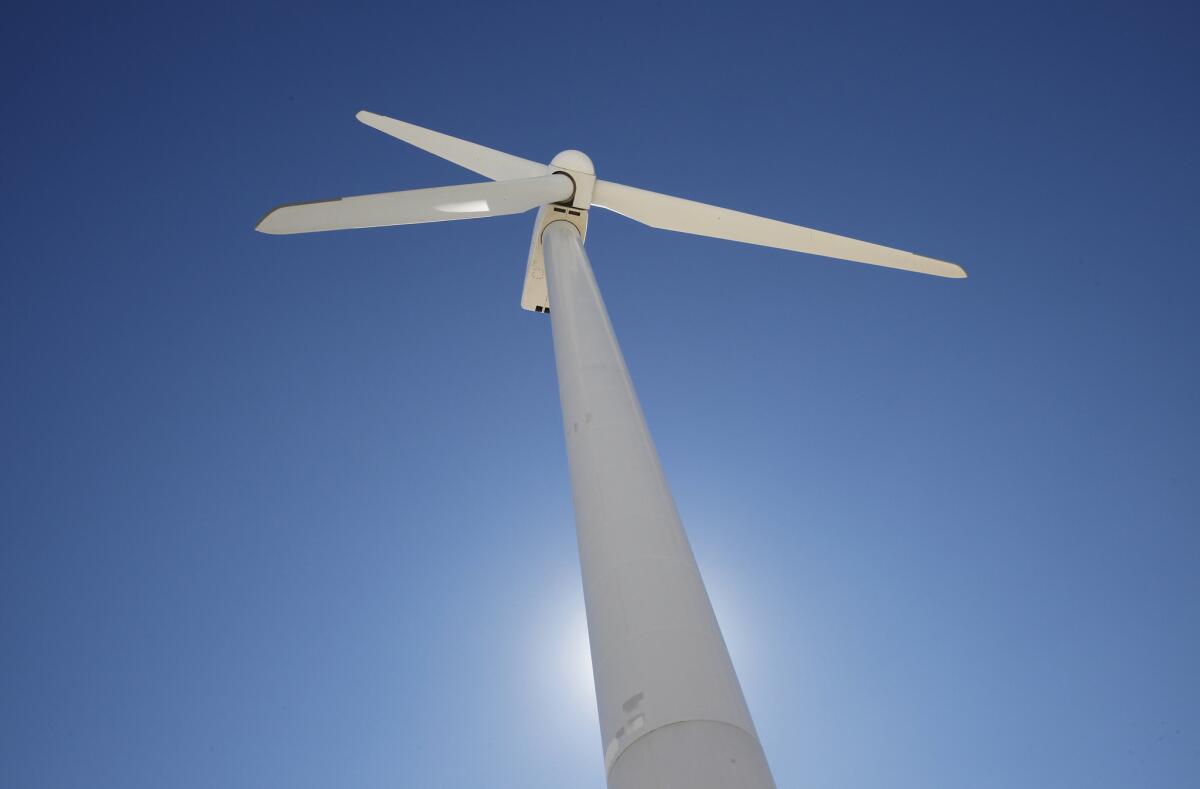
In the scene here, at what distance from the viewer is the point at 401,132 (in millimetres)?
16219

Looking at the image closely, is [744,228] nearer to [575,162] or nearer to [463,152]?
[575,162]

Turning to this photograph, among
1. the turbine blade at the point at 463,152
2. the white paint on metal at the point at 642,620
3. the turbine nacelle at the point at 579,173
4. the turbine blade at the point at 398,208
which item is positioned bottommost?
the white paint on metal at the point at 642,620

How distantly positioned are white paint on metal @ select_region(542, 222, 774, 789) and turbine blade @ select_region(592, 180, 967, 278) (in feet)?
20.7

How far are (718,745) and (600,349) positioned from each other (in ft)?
13.5

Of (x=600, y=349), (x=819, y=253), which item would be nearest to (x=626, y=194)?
(x=819, y=253)

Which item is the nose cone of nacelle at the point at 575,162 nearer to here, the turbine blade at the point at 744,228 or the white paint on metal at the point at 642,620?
the turbine blade at the point at 744,228

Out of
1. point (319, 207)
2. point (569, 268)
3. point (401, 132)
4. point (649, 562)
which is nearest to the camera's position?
point (649, 562)

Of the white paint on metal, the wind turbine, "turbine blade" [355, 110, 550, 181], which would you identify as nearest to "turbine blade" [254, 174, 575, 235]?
the wind turbine

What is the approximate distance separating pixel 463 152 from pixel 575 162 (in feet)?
12.6

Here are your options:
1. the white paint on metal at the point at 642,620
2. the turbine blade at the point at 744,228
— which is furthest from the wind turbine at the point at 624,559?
the turbine blade at the point at 744,228

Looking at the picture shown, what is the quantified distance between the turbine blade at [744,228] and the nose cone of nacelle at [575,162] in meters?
0.40

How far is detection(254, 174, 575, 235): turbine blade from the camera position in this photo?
28.7 ft

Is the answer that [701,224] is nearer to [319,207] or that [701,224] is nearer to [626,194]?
[626,194]

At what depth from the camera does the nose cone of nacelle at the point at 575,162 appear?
11984 millimetres
